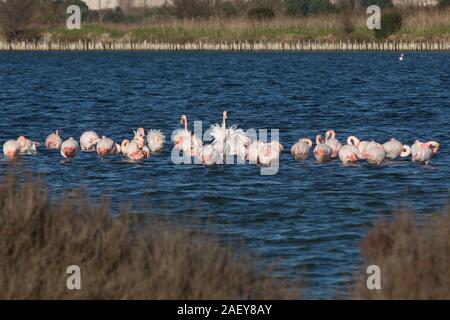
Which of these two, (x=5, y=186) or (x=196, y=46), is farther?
(x=196, y=46)

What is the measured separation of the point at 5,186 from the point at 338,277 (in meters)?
4.63

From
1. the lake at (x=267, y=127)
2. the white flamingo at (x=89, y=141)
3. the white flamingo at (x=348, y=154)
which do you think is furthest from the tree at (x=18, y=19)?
the white flamingo at (x=348, y=154)

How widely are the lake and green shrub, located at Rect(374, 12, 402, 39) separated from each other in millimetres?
8754

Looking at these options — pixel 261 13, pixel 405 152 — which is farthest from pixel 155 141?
pixel 261 13

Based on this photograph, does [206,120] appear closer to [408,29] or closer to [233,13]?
[408,29]

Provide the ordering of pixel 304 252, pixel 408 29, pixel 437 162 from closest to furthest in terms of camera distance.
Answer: pixel 304 252, pixel 437 162, pixel 408 29

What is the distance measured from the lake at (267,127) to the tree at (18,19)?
77.0ft

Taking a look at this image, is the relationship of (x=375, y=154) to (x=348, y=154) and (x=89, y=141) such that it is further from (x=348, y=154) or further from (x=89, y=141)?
(x=89, y=141)

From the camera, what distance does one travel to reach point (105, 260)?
10.4 meters

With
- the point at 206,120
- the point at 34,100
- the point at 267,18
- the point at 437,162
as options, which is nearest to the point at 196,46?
the point at 267,18

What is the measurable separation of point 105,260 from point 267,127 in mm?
25604

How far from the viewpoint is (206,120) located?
3859cm

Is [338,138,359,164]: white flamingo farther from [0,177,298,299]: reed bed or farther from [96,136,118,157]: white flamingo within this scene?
[0,177,298,299]: reed bed

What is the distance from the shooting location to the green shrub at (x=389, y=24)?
9138cm
